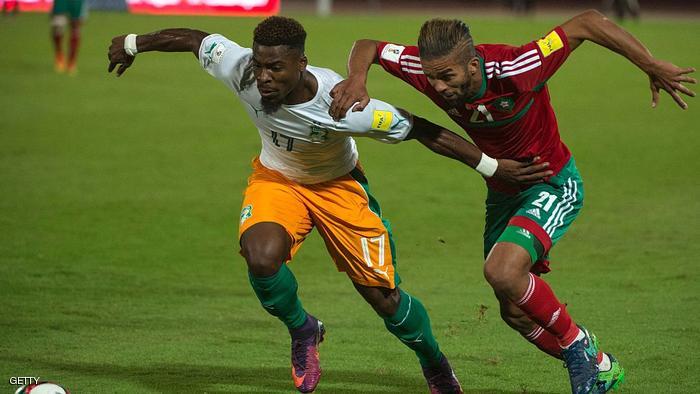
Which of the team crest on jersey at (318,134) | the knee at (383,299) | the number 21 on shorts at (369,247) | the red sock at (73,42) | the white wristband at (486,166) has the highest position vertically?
the white wristband at (486,166)

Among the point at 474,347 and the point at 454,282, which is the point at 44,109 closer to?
the point at 454,282

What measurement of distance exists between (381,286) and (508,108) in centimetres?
122

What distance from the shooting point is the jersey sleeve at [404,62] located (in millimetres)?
6461

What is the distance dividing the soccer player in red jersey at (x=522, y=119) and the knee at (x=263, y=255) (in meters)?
0.80

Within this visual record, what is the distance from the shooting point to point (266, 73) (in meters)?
6.11

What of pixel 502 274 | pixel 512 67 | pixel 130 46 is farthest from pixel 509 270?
pixel 130 46

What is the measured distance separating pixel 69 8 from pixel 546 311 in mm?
18967

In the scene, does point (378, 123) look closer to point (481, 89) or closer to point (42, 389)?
point (481, 89)

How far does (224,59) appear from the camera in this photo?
6.51 meters

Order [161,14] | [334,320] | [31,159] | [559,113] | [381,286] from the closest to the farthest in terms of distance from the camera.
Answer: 1. [381,286]
2. [334,320]
3. [31,159]
4. [559,113]
5. [161,14]

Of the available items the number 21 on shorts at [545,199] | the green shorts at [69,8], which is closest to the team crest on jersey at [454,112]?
the number 21 on shorts at [545,199]

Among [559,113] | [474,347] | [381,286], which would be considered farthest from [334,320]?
[559,113]

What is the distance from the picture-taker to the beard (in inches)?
248

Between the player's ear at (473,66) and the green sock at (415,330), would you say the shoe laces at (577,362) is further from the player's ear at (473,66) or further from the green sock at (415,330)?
the player's ear at (473,66)
